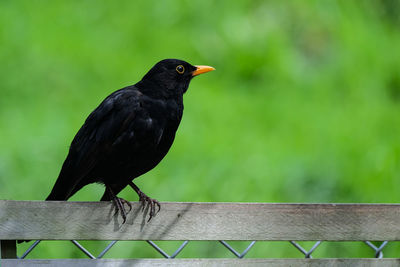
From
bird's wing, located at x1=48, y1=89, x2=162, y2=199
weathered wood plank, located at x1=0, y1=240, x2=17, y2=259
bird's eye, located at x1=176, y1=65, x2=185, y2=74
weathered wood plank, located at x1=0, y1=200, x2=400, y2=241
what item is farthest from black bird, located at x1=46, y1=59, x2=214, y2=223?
weathered wood plank, located at x1=0, y1=240, x2=17, y2=259

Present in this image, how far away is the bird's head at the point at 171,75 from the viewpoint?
305cm

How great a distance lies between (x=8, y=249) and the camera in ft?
6.75

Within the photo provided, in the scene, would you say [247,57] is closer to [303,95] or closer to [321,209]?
[303,95]

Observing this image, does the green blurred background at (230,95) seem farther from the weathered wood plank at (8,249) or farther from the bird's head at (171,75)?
the weathered wood plank at (8,249)

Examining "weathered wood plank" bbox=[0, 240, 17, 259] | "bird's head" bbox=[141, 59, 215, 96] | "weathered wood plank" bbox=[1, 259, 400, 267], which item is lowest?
"weathered wood plank" bbox=[0, 240, 17, 259]

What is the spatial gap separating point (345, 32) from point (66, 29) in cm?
340

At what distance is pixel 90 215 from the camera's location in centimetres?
212

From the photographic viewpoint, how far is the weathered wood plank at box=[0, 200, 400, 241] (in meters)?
2.05

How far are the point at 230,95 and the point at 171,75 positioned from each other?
3.23 metres

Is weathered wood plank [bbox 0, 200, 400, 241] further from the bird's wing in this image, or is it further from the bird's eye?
the bird's eye

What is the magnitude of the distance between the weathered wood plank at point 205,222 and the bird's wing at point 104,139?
608 mm

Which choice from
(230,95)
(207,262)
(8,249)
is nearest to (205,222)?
(207,262)

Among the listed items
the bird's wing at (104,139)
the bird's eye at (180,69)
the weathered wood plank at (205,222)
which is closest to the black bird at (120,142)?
the bird's wing at (104,139)

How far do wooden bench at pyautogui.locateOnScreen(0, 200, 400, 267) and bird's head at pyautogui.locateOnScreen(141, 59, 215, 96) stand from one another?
965 millimetres
